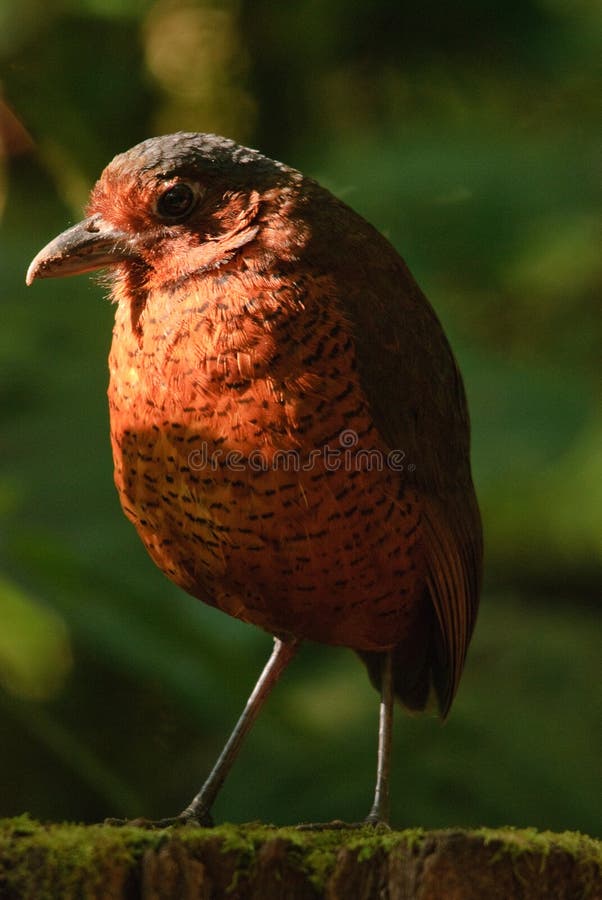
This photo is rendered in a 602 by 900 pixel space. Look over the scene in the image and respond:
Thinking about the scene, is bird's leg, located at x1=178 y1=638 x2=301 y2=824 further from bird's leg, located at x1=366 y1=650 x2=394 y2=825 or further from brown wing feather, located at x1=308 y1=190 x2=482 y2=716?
brown wing feather, located at x1=308 y1=190 x2=482 y2=716

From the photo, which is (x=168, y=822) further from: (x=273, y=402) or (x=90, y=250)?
(x=90, y=250)

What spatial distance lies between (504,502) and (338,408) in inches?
119

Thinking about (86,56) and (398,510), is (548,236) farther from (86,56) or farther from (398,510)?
(398,510)

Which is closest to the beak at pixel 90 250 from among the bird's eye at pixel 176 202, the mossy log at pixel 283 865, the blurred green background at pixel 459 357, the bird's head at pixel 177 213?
the bird's head at pixel 177 213

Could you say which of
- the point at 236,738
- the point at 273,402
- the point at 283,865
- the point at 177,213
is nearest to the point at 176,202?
the point at 177,213

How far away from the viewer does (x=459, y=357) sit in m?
5.35

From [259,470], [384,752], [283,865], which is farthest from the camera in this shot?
[384,752]

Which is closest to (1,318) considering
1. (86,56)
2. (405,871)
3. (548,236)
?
(86,56)

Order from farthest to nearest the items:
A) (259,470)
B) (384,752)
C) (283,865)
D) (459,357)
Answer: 1. (459,357)
2. (384,752)
3. (259,470)
4. (283,865)

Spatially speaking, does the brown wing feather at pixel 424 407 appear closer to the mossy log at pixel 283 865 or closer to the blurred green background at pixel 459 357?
the blurred green background at pixel 459 357
